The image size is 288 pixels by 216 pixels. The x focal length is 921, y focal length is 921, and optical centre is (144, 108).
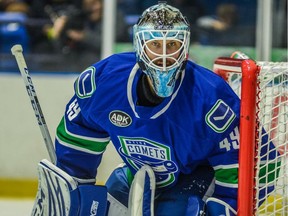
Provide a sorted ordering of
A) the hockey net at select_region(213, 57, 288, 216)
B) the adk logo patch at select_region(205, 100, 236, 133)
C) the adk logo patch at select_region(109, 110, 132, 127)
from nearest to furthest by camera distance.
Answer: the hockey net at select_region(213, 57, 288, 216)
the adk logo patch at select_region(205, 100, 236, 133)
the adk logo patch at select_region(109, 110, 132, 127)

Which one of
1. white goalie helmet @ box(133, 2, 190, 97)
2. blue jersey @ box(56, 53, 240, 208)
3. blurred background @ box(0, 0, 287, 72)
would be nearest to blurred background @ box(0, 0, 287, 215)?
blurred background @ box(0, 0, 287, 72)

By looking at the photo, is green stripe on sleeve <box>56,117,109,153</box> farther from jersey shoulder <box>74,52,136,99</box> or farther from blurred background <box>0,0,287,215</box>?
blurred background <box>0,0,287,215</box>

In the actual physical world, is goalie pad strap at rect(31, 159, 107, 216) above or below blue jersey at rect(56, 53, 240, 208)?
below

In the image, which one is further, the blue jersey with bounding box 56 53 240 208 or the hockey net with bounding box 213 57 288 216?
the blue jersey with bounding box 56 53 240 208

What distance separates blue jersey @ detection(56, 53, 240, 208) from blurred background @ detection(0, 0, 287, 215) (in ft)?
7.20

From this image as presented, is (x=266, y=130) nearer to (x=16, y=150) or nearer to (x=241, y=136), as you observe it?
(x=241, y=136)

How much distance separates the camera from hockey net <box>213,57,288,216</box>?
2.39 meters

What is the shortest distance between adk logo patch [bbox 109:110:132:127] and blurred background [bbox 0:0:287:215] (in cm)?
227

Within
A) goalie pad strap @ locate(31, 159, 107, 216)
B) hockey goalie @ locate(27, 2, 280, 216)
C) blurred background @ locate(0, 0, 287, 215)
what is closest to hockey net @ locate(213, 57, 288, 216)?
hockey goalie @ locate(27, 2, 280, 216)

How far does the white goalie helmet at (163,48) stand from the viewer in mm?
2514

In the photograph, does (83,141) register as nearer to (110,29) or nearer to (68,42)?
(110,29)

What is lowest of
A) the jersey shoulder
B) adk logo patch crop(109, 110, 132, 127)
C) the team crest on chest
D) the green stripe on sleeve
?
the team crest on chest

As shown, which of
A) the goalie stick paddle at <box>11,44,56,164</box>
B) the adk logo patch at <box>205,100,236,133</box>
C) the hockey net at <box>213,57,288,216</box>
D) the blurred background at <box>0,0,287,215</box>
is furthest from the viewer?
the blurred background at <box>0,0,287,215</box>

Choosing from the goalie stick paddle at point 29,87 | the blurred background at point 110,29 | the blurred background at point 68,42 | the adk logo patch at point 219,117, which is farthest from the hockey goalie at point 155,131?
the blurred background at point 110,29
